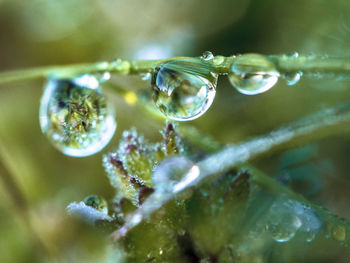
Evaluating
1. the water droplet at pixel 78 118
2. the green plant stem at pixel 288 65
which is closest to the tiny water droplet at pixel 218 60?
the green plant stem at pixel 288 65

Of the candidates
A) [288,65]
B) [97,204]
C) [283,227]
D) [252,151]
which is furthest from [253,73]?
[97,204]

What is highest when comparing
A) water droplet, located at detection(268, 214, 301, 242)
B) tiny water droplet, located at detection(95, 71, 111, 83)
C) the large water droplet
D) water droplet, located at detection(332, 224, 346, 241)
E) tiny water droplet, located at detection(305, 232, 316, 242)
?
tiny water droplet, located at detection(95, 71, 111, 83)

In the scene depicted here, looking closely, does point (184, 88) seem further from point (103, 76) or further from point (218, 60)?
point (103, 76)

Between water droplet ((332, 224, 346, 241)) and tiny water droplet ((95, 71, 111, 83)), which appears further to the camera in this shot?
tiny water droplet ((95, 71, 111, 83))

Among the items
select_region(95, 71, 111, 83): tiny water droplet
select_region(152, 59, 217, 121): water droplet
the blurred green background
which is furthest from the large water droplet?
select_region(95, 71, 111, 83): tiny water droplet

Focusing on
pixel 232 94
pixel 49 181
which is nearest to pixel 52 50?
pixel 49 181

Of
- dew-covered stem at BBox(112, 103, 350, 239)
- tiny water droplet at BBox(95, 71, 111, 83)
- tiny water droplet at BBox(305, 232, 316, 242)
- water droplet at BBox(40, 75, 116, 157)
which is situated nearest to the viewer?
dew-covered stem at BBox(112, 103, 350, 239)

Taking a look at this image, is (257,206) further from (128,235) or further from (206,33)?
(206,33)

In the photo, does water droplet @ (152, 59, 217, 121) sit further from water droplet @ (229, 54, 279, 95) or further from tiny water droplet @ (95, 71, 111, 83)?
tiny water droplet @ (95, 71, 111, 83)
